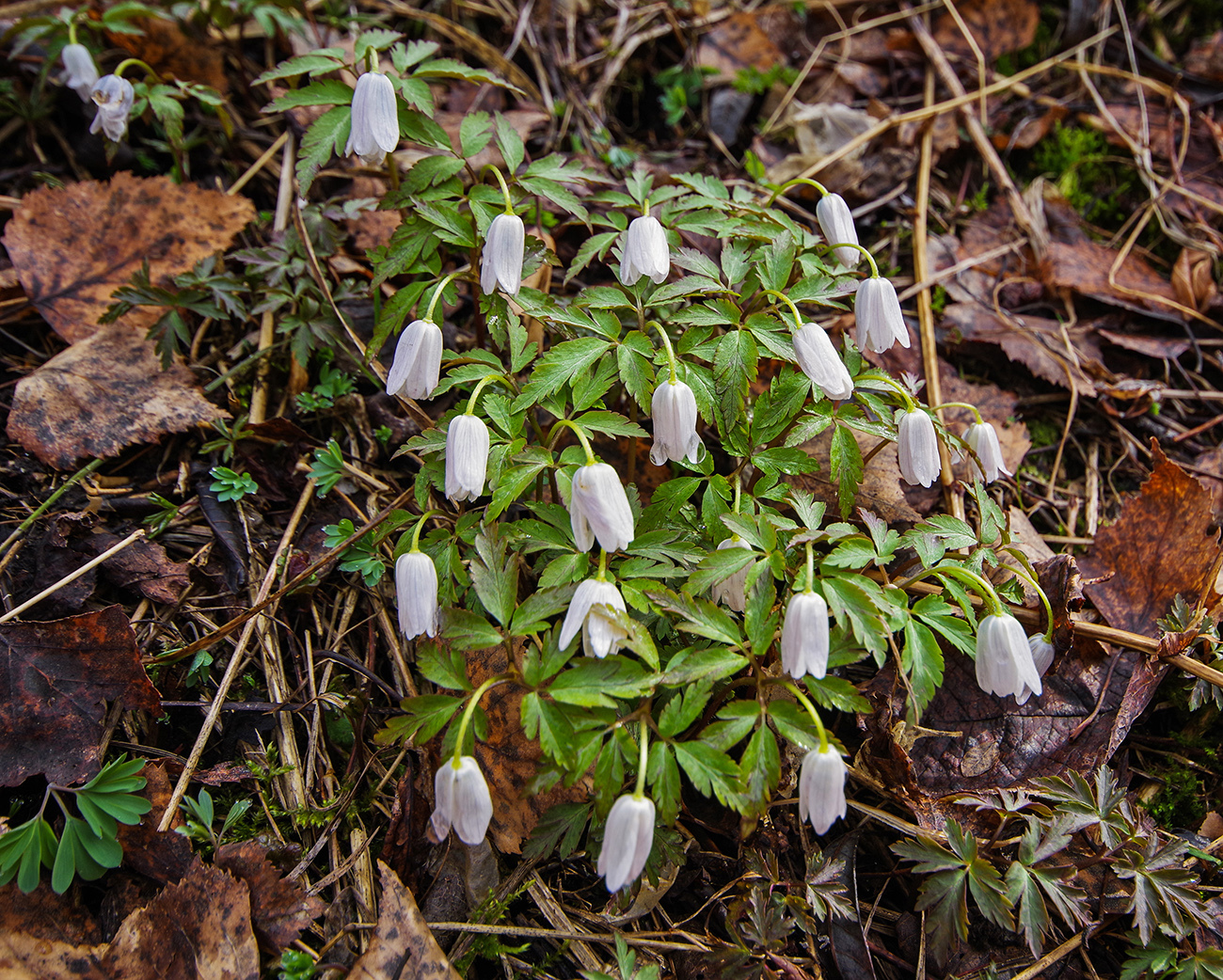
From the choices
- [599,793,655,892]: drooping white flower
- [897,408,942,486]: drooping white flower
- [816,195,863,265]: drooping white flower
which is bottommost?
[599,793,655,892]: drooping white flower

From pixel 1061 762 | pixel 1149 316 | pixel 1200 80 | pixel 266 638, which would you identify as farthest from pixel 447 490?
pixel 1200 80

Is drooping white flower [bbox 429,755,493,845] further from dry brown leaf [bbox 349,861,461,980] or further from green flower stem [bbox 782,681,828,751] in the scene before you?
green flower stem [bbox 782,681,828,751]

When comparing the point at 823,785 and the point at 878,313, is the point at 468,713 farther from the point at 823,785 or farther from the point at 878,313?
the point at 878,313

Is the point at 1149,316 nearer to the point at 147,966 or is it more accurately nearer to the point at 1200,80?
the point at 1200,80

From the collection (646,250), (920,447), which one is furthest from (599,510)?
(920,447)

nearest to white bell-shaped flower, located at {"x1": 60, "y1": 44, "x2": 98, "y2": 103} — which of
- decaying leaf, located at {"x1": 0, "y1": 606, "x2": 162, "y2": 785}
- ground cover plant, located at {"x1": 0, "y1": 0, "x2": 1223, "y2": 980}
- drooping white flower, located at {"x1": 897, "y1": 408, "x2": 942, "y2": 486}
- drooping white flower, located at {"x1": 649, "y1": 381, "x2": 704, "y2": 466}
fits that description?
ground cover plant, located at {"x1": 0, "y1": 0, "x2": 1223, "y2": 980}

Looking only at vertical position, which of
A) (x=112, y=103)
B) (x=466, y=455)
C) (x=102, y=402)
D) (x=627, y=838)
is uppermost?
(x=112, y=103)
